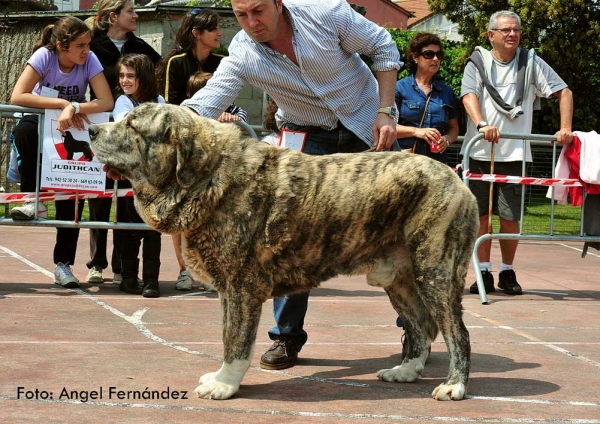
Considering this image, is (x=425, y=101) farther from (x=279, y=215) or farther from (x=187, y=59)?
(x=279, y=215)

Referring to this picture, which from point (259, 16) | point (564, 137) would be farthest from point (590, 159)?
point (259, 16)

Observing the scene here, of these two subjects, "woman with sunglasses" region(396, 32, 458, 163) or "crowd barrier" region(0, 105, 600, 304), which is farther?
"woman with sunglasses" region(396, 32, 458, 163)

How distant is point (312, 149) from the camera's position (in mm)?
6262

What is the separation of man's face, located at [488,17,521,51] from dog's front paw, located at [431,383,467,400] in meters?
5.36

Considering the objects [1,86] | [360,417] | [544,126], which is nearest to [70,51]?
[360,417]

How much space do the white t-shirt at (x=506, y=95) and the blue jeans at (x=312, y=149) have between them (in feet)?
12.8

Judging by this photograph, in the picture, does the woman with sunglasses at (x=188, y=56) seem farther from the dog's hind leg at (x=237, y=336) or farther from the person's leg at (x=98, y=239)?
the dog's hind leg at (x=237, y=336)

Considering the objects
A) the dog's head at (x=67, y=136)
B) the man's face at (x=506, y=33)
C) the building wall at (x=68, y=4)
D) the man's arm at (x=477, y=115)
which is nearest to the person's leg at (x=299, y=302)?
the dog's head at (x=67, y=136)

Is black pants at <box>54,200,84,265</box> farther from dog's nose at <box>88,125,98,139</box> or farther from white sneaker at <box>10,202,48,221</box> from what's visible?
dog's nose at <box>88,125,98,139</box>

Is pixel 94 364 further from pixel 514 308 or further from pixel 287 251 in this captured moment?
pixel 514 308

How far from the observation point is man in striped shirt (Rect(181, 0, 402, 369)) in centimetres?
585

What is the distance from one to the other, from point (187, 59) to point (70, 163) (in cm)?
154

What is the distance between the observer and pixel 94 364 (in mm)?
5910

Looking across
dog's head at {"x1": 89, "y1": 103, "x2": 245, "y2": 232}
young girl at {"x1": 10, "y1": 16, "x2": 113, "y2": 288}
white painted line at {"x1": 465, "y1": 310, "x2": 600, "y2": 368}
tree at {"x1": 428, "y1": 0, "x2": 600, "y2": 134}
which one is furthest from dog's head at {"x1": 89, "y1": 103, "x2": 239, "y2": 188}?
tree at {"x1": 428, "y1": 0, "x2": 600, "y2": 134}
